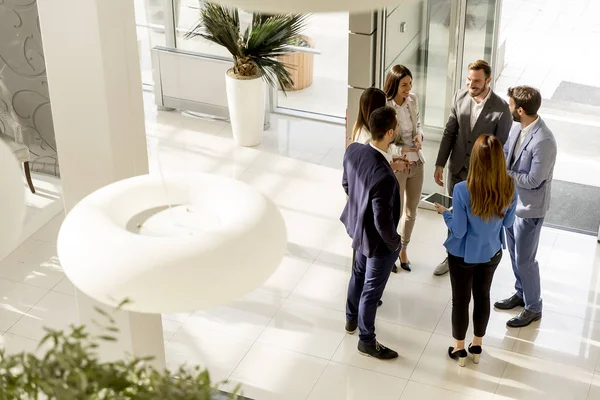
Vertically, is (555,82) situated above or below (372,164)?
below

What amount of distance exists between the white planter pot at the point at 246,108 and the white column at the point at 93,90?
375cm

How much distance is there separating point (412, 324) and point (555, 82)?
14.4ft

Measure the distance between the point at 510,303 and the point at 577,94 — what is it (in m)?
3.69

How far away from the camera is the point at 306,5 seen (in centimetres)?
141

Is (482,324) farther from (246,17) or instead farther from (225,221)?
(246,17)

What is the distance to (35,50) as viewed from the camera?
702cm

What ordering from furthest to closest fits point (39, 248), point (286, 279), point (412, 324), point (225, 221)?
point (39, 248)
point (286, 279)
point (412, 324)
point (225, 221)

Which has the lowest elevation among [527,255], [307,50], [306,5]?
[527,255]

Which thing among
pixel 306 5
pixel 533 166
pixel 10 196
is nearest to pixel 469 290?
pixel 533 166

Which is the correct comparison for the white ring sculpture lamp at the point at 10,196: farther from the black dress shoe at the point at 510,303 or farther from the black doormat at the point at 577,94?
the black doormat at the point at 577,94

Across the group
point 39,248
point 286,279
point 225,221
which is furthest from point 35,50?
point 225,221

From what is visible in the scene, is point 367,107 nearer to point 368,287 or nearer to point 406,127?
point 406,127

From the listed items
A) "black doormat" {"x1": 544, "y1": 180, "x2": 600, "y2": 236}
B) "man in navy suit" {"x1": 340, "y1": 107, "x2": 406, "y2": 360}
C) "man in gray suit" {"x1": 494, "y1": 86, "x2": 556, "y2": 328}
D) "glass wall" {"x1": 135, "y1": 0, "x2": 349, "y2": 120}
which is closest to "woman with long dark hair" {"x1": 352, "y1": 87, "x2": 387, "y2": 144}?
"man in navy suit" {"x1": 340, "y1": 107, "x2": 406, "y2": 360}

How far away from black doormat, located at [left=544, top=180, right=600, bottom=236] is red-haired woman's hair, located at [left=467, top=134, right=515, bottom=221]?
7.35 ft
